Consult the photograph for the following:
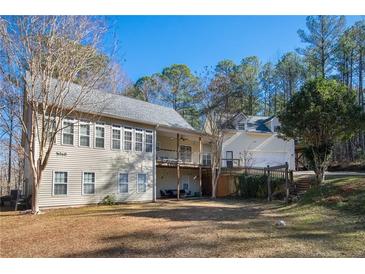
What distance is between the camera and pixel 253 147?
31.7 metres

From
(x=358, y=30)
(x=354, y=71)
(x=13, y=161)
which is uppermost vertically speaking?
(x=358, y=30)

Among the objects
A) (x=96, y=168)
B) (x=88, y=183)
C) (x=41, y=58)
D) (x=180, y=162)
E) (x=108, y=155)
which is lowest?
(x=88, y=183)

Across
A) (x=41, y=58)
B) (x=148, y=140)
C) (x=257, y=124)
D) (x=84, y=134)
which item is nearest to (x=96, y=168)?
(x=84, y=134)

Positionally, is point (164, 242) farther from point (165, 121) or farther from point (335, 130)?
point (165, 121)

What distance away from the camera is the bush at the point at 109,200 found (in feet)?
58.8

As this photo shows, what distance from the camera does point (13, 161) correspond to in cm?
3173

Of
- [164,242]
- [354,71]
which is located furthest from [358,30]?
[164,242]

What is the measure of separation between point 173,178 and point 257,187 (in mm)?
7312

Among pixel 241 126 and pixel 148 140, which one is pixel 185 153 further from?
pixel 241 126

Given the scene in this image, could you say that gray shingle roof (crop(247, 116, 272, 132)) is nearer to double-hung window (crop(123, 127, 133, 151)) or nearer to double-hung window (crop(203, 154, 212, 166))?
double-hung window (crop(203, 154, 212, 166))

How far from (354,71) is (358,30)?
4.46 meters

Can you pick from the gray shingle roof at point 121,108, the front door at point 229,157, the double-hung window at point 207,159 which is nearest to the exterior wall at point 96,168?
the gray shingle roof at point 121,108

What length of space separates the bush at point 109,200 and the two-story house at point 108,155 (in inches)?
8.4
